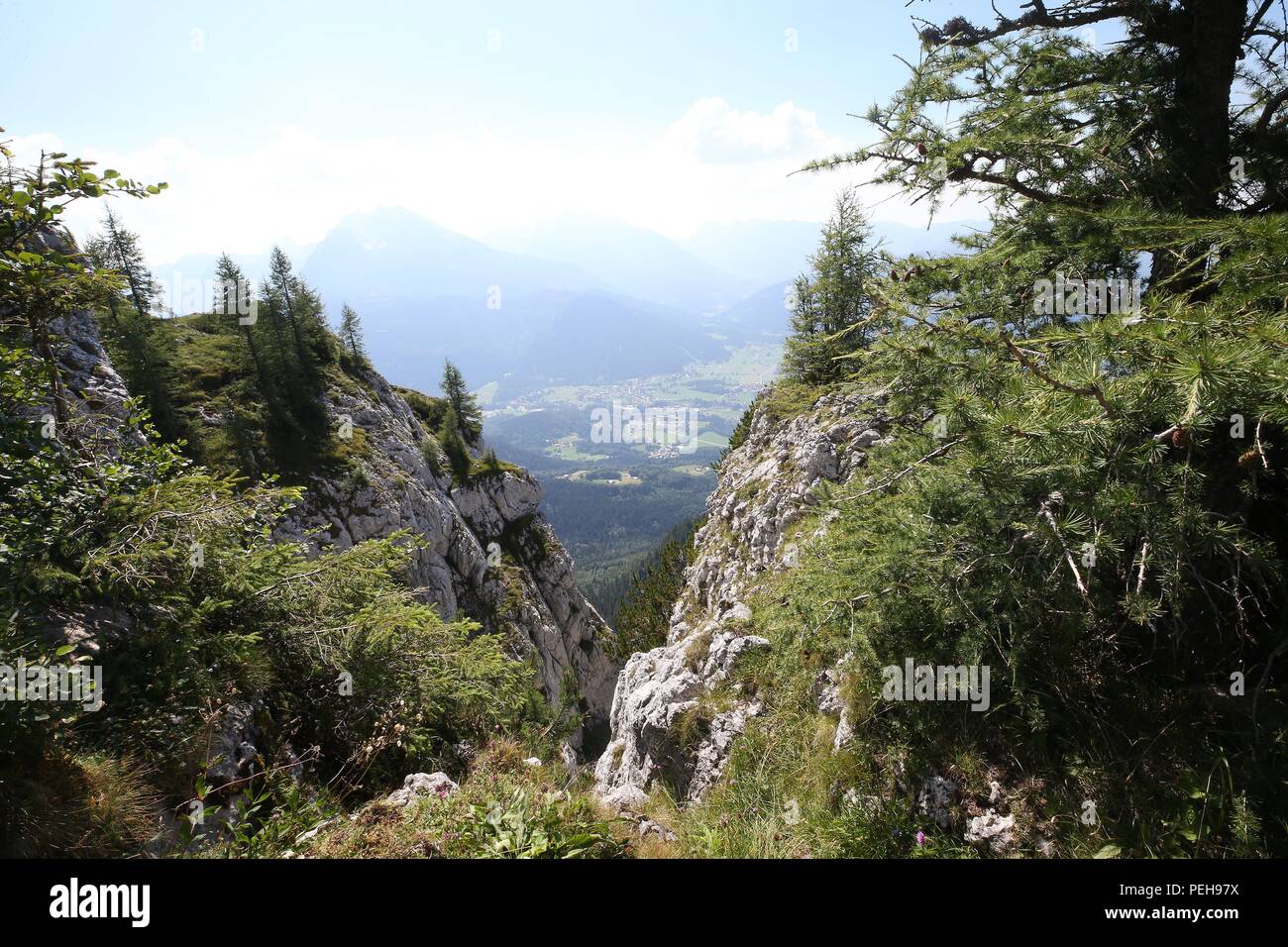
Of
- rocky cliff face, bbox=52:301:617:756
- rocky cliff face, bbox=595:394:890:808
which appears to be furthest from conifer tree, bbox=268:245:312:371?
rocky cliff face, bbox=595:394:890:808

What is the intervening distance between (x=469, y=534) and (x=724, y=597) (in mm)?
40090

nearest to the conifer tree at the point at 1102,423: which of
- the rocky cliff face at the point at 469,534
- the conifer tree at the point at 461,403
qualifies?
the rocky cliff face at the point at 469,534

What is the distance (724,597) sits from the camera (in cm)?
1627

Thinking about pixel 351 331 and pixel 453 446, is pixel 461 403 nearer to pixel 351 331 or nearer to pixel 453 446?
pixel 453 446

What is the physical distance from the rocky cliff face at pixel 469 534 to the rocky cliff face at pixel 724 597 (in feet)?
44.5

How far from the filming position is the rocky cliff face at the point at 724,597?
864 centimetres

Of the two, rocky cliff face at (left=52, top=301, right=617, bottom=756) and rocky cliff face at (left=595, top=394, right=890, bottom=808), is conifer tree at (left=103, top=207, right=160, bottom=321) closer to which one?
rocky cliff face at (left=52, top=301, right=617, bottom=756)

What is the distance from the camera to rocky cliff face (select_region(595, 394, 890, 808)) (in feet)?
28.3

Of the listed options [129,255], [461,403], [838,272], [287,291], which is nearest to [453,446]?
[461,403]

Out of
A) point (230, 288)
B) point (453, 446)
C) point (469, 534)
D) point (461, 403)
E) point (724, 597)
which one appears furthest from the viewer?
point (461, 403)

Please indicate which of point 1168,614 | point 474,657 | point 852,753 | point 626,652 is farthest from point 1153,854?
point 626,652

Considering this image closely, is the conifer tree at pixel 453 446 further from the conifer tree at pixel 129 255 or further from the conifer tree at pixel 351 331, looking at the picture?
the conifer tree at pixel 129 255
